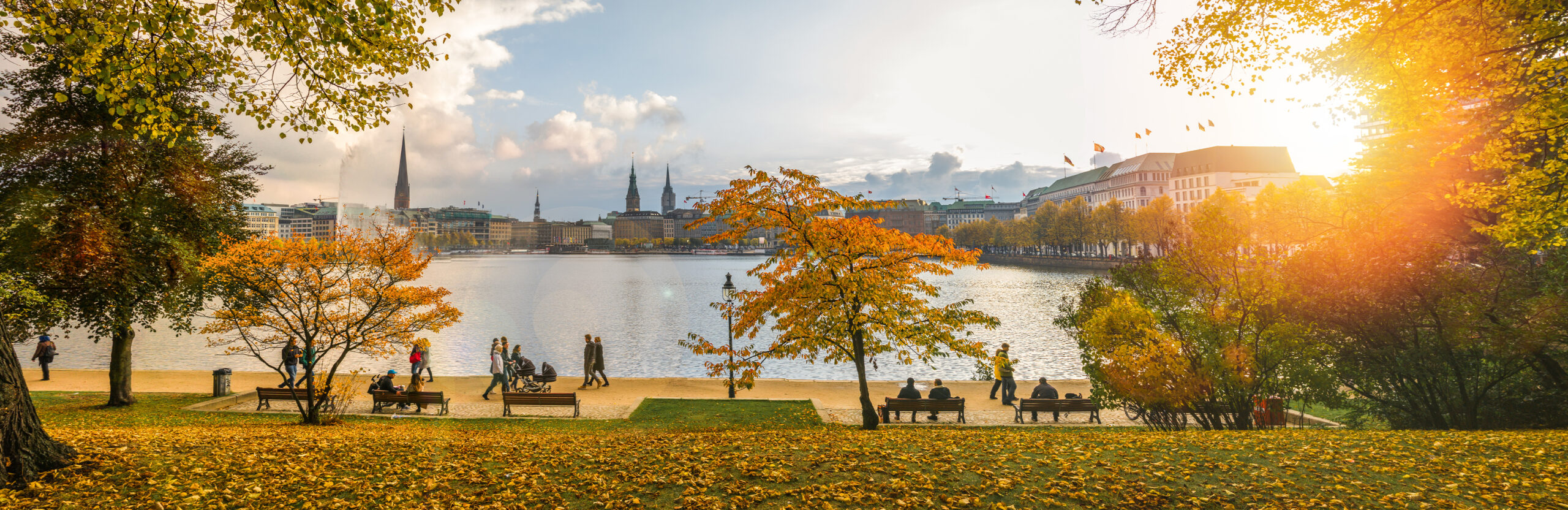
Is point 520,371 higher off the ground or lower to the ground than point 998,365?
lower

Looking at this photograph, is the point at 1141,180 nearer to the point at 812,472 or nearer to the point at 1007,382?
→ the point at 1007,382

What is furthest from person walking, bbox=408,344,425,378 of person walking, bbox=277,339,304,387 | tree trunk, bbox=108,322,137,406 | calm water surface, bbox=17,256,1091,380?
tree trunk, bbox=108,322,137,406

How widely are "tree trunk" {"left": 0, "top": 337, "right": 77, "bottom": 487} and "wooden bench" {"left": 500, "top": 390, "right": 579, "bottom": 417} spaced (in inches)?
375

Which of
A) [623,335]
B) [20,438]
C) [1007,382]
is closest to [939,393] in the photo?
[1007,382]

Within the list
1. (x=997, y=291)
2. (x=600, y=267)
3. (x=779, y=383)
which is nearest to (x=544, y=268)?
(x=600, y=267)

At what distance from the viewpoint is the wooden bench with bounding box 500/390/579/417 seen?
640 inches

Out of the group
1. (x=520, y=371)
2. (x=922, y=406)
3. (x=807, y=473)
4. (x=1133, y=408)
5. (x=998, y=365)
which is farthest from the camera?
(x=520, y=371)

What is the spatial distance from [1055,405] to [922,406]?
3.51 meters

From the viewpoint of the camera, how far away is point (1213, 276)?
14.3 meters

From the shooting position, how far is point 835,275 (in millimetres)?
13227

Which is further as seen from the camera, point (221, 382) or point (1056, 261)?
point (1056, 261)

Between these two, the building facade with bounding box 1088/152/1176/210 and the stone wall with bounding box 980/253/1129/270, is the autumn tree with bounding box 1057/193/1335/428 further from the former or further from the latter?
the building facade with bounding box 1088/152/1176/210

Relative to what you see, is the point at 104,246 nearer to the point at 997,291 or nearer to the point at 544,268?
the point at 997,291

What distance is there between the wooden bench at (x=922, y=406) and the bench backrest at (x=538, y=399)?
7.89 meters
